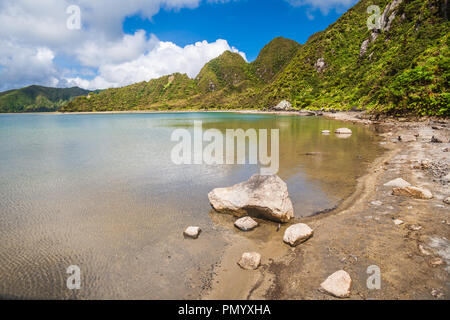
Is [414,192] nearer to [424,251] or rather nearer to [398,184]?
[398,184]

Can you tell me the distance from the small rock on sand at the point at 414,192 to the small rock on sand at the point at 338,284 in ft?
19.4

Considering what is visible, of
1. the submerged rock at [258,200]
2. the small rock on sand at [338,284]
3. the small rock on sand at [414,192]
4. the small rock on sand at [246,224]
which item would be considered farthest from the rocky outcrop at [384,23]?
the small rock on sand at [338,284]

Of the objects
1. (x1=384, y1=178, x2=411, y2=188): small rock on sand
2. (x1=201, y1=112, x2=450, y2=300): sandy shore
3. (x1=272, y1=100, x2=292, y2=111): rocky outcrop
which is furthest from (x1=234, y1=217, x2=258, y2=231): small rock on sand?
(x1=272, y1=100, x2=292, y2=111): rocky outcrop

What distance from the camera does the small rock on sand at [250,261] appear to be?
212 inches

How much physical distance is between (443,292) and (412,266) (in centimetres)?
77

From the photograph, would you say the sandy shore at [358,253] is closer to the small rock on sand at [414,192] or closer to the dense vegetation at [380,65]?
the small rock on sand at [414,192]

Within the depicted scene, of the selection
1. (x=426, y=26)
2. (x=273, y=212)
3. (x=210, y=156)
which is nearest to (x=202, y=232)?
(x=273, y=212)

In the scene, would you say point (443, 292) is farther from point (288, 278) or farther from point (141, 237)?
point (141, 237)

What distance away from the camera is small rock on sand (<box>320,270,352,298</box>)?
4316 millimetres

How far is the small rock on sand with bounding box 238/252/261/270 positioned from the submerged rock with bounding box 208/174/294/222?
2.18 m

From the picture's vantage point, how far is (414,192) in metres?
8.34

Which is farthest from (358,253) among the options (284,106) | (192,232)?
(284,106)

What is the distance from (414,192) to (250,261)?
730 centimetres

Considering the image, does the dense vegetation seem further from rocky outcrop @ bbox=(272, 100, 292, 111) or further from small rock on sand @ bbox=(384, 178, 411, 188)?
small rock on sand @ bbox=(384, 178, 411, 188)
